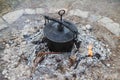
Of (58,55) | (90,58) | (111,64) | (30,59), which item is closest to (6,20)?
(30,59)

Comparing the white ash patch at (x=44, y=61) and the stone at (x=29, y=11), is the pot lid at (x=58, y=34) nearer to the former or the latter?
the white ash patch at (x=44, y=61)

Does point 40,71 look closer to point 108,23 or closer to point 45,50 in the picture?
point 45,50

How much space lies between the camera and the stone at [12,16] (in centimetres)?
403

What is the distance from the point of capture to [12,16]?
412 centimetres

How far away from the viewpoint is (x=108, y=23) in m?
4.06

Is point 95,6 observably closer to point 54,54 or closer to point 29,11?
point 29,11

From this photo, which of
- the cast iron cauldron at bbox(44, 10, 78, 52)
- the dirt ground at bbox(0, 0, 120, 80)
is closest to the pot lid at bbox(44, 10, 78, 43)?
the cast iron cauldron at bbox(44, 10, 78, 52)

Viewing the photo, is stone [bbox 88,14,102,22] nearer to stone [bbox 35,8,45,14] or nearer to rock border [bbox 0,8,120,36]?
rock border [bbox 0,8,120,36]

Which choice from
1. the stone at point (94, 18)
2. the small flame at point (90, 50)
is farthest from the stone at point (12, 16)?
the small flame at point (90, 50)

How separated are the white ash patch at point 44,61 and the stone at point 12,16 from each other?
558 mm

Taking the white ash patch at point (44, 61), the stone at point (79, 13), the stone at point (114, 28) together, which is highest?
the stone at point (79, 13)

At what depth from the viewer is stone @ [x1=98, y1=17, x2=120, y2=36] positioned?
390cm

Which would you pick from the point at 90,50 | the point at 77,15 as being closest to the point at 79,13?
the point at 77,15

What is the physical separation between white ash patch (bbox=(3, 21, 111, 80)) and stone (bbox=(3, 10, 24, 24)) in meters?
0.56
